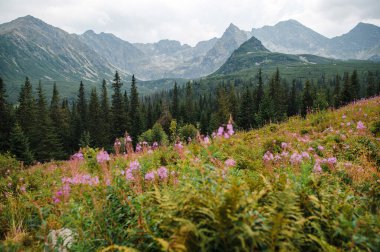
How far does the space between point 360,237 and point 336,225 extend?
385 millimetres

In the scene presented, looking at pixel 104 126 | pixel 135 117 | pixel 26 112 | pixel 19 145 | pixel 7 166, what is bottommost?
pixel 19 145

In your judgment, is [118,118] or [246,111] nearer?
[118,118]

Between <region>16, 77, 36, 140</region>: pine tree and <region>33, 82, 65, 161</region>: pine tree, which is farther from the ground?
<region>16, 77, 36, 140</region>: pine tree

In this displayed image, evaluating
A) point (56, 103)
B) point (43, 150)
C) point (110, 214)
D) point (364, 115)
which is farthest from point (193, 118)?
point (110, 214)

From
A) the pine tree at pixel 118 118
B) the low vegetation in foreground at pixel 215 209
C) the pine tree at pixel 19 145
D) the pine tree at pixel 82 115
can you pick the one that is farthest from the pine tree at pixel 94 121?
the low vegetation in foreground at pixel 215 209

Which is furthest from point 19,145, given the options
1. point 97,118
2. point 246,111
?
point 246,111

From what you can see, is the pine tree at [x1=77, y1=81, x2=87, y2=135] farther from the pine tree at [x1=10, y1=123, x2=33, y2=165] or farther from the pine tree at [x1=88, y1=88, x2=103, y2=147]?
the pine tree at [x1=10, y1=123, x2=33, y2=165]

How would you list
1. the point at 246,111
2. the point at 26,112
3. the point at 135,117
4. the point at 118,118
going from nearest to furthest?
the point at 26,112 → the point at 118,118 → the point at 246,111 → the point at 135,117

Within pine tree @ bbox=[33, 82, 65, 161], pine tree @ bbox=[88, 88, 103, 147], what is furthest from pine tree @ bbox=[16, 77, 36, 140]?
pine tree @ bbox=[88, 88, 103, 147]

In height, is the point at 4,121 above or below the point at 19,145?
above

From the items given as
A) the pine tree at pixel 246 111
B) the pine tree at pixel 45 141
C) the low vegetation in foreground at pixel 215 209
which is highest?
the low vegetation in foreground at pixel 215 209

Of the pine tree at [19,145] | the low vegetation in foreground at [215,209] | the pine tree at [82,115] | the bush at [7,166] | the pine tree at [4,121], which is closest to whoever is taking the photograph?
the low vegetation in foreground at [215,209]

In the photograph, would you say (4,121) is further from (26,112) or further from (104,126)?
(104,126)

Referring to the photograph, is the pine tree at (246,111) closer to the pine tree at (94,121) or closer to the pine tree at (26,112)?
the pine tree at (94,121)
